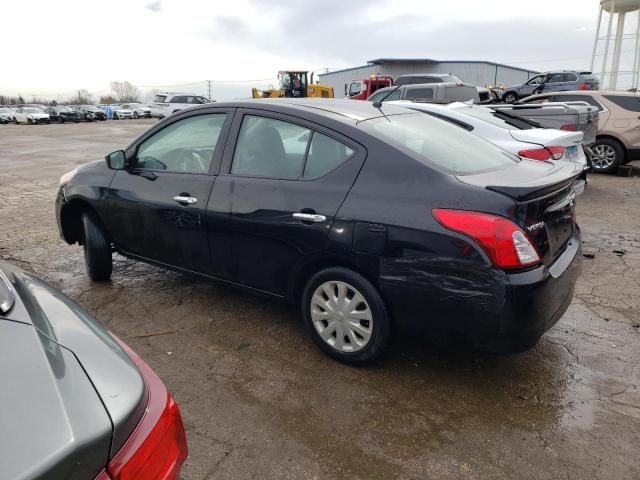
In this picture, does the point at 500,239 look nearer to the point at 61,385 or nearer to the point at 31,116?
the point at 61,385

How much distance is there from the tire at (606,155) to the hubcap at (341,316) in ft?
29.7

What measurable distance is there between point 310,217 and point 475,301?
1.05 m

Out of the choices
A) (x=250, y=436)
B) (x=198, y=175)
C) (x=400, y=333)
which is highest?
(x=198, y=175)

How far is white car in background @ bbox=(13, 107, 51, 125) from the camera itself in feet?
127

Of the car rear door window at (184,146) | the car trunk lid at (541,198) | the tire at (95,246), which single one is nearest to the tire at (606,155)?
the car trunk lid at (541,198)

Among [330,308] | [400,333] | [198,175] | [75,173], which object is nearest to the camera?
[400,333]

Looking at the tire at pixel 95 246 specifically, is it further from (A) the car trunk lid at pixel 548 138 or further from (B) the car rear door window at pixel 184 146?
(A) the car trunk lid at pixel 548 138

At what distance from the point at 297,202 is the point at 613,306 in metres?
2.75

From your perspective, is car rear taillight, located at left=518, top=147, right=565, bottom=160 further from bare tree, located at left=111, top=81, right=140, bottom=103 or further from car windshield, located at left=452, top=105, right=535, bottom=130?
bare tree, located at left=111, top=81, right=140, bottom=103

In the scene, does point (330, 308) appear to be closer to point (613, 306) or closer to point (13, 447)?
point (13, 447)

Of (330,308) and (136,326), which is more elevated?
(330,308)

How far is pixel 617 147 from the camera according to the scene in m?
9.65

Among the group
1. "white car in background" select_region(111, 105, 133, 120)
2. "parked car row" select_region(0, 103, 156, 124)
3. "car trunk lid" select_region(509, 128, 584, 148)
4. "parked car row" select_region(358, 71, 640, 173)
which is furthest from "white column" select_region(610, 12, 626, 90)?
"white car in background" select_region(111, 105, 133, 120)

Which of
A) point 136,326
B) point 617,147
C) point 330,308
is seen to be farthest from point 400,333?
point 617,147
